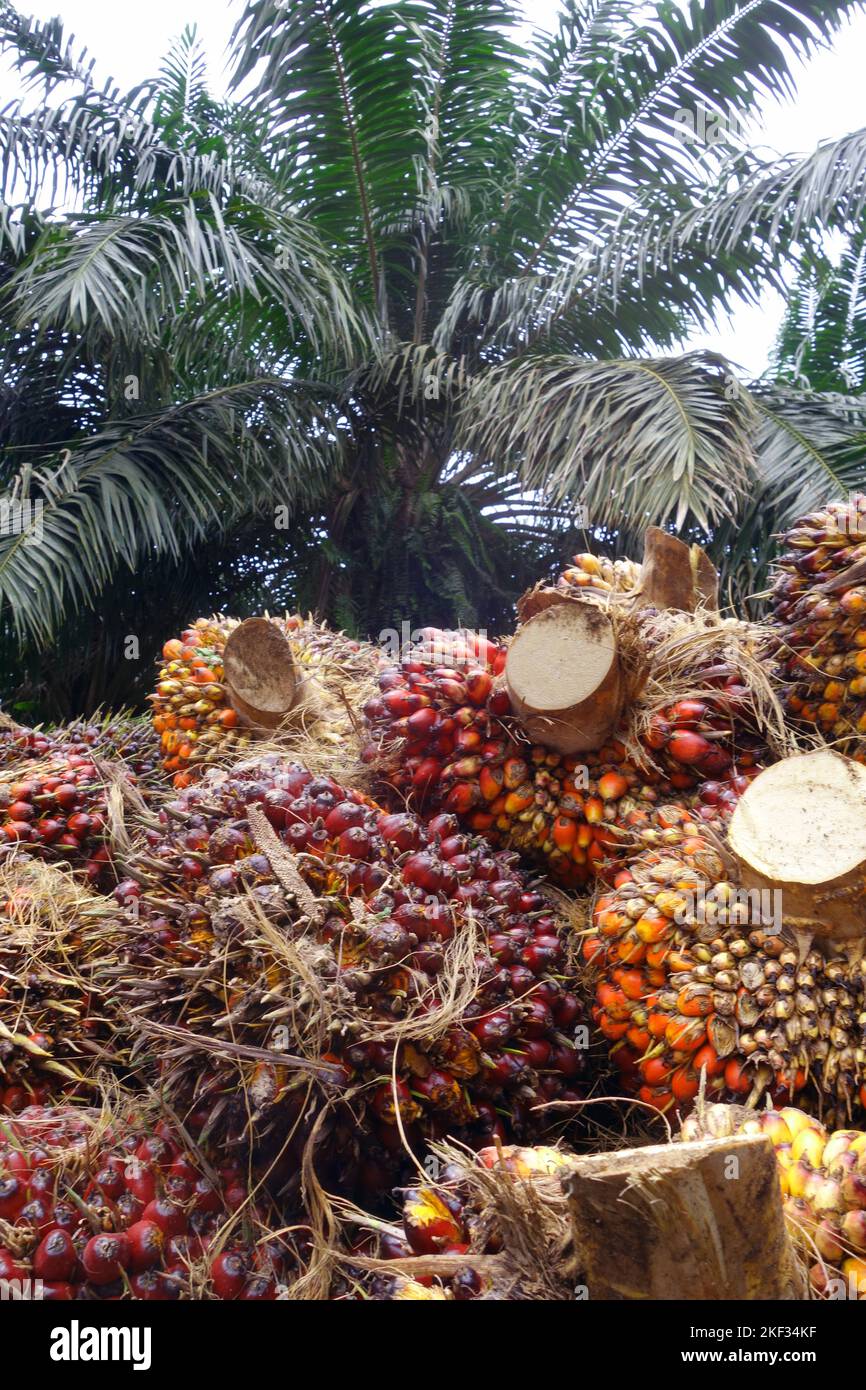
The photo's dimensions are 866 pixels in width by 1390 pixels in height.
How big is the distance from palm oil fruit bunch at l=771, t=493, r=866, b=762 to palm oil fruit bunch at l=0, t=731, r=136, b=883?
53.5 inches

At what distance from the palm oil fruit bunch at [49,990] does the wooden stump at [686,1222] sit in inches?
38.3

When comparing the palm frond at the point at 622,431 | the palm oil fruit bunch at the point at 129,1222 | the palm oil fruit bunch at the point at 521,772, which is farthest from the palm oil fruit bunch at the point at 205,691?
the palm frond at the point at 622,431

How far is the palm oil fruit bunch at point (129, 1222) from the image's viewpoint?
1356 millimetres

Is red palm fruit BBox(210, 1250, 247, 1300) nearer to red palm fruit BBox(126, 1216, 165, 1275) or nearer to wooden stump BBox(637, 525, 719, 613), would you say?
red palm fruit BBox(126, 1216, 165, 1275)

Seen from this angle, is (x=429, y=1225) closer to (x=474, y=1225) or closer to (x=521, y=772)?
(x=474, y=1225)

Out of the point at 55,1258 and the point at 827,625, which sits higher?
the point at 827,625

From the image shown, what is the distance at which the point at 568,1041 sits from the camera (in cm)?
171

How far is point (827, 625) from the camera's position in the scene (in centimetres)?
188

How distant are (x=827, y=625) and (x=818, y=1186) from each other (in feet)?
3.30

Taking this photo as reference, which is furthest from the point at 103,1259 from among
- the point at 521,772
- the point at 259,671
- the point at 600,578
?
the point at 600,578

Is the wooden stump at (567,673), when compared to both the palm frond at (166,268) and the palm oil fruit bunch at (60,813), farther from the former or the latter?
the palm frond at (166,268)

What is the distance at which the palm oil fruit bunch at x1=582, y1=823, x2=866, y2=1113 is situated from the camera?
55.8 inches

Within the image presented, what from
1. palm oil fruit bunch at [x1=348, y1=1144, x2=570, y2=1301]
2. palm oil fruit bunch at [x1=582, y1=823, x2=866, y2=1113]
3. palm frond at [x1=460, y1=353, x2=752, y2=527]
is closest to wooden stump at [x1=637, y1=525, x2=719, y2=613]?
palm oil fruit bunch at [x1=582, y1=823, x2=866, y2=1113]
